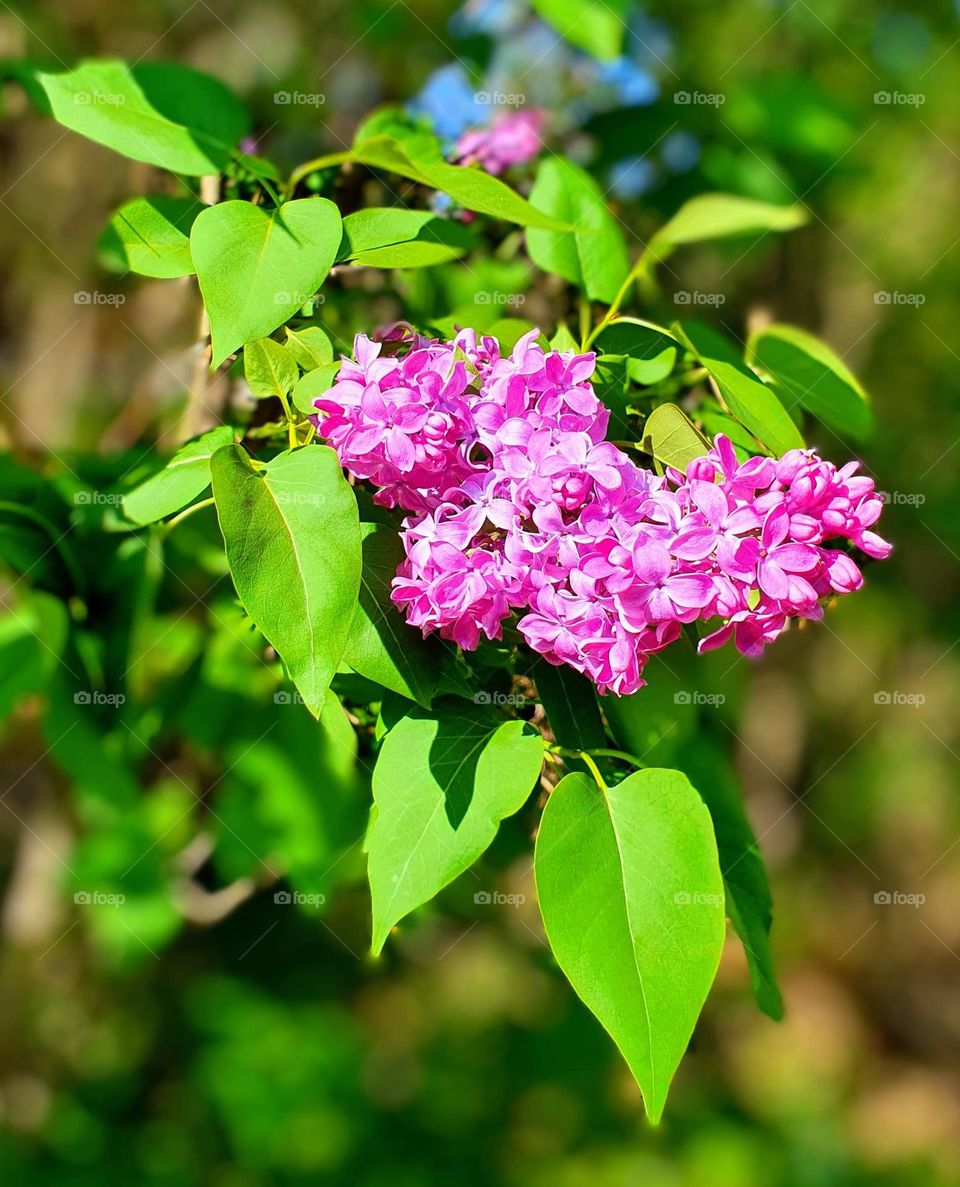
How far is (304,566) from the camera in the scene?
63 cm

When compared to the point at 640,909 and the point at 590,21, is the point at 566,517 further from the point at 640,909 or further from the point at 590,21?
the point at 590,21

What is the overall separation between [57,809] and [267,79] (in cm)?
173

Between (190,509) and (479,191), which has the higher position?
(479,191)

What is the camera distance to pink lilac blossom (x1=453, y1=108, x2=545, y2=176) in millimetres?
1245

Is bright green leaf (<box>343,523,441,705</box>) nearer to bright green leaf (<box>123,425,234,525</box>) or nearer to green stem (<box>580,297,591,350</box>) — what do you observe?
bright green leaf (<box>123,425,234,525</box>)

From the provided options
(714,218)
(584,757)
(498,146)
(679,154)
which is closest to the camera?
(584,757)

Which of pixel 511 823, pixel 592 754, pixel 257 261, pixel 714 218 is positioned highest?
pixel 257 261

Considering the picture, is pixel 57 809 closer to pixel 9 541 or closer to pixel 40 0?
pixel 9 541

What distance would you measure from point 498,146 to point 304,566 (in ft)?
2.68

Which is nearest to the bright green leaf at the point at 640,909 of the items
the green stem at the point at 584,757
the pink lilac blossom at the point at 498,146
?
the green stem at the point at 584,757

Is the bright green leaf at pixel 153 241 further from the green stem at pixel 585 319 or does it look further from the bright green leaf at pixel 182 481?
the green stem at pixel 585 319

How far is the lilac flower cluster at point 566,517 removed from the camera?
64cm

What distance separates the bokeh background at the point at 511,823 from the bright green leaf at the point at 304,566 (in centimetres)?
50

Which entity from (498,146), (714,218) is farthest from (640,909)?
(498,146)
